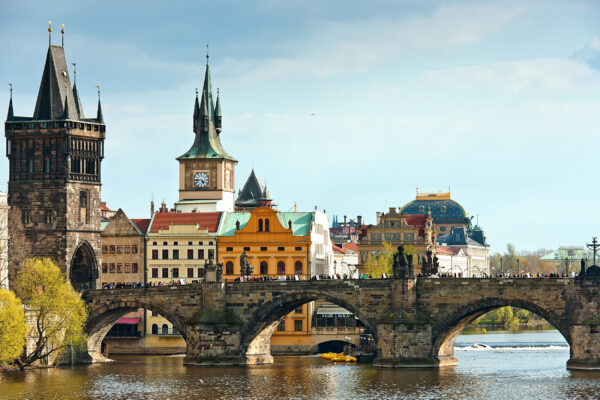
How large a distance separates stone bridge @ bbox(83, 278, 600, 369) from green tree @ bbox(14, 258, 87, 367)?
28.5 feet

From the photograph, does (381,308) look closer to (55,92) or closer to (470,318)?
(470,318)

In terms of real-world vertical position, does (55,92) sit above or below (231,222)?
above

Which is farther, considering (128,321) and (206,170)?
(206,170)

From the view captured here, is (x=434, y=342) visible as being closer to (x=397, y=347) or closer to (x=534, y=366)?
(x=397, y=347)

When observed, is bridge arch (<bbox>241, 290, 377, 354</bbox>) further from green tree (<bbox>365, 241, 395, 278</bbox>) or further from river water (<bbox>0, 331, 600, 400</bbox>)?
green tree (<bbox>365, 241, 395, 278</bbox>)

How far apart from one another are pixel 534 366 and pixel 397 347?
15.6 m

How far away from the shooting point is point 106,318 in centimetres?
15312

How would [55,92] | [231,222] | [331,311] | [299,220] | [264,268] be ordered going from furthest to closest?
1. [231,222]
2. [299,220]
3. [264,268]
4. [331,311]
5. [55,92]

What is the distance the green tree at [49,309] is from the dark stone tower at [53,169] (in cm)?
1488

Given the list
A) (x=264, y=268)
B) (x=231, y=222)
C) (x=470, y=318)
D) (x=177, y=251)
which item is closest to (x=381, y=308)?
(x=470, y=318)

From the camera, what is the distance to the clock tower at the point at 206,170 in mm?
189625

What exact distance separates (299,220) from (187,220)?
1357cm

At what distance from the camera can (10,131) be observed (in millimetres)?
162500

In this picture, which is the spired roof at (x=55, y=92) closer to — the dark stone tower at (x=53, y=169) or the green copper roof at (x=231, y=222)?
the dark stone tower at (x=53, y=169)
